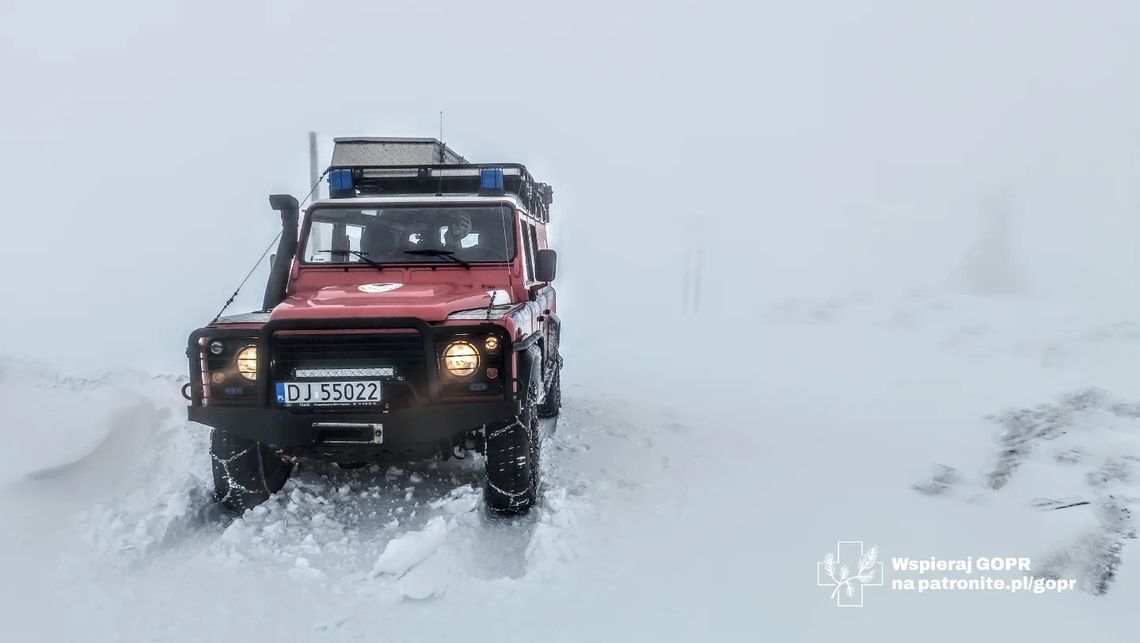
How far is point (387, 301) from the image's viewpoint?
4.20 metres

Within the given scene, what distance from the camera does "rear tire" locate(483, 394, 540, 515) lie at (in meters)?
4.00

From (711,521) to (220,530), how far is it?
302 cm

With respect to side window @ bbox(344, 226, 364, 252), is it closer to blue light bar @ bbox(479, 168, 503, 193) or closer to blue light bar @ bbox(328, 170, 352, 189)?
blue light bar @ bbox(328, 170, 352, 189)

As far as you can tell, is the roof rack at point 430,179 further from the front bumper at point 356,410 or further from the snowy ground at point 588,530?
the snowy ground at point 588,530

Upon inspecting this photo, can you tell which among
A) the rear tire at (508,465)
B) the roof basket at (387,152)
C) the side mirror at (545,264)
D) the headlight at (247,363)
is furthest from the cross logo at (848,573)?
the roof basket at (387,152)

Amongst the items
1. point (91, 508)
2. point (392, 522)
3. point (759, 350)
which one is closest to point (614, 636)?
point (392, 522)

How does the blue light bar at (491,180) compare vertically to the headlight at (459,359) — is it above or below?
above

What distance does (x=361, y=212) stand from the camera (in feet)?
17.0

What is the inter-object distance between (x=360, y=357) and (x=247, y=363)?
27.2 inches

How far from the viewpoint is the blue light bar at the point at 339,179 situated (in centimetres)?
550

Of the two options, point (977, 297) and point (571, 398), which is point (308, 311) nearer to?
point (571, 398)

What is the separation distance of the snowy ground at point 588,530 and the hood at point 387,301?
1.23 metres

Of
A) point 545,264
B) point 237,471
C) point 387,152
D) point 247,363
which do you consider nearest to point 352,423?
point 247,363

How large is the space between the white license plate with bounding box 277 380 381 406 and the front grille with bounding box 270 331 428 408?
0.14 ft
